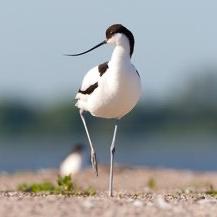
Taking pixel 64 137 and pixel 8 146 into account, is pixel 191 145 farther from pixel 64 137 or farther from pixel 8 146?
pixel 8 146

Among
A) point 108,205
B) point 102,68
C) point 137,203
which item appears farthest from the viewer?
point 102,68

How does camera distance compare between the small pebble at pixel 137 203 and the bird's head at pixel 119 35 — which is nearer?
the small pebble at pixel 137 203

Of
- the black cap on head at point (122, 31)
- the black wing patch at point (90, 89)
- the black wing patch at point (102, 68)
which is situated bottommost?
the black wing patch at point (90, 89)

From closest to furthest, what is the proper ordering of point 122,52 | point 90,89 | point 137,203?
1. point 137,203
2. point 122,52
3. point 90,89

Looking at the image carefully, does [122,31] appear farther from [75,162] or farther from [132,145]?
[132,145]

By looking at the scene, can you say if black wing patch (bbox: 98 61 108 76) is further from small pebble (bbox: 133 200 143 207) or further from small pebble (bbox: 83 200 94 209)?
small pebble (bbox: 83 200 94 209)

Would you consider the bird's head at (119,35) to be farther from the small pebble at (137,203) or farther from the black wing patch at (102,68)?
the small pebble at (137,203)

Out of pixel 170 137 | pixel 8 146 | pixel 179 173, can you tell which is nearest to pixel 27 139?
pixel 8 146

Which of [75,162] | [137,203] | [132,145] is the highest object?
[137,203]

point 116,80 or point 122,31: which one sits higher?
point 122,31

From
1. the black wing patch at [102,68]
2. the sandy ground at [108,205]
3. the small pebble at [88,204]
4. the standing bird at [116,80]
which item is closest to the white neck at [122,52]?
the standing bird at [116,80]

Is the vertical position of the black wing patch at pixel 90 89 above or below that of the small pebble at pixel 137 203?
above

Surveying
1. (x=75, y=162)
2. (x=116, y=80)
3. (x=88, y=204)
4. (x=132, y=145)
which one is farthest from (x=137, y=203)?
(x=132, y=145)

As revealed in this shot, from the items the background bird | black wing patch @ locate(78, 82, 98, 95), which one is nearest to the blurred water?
the background bird
